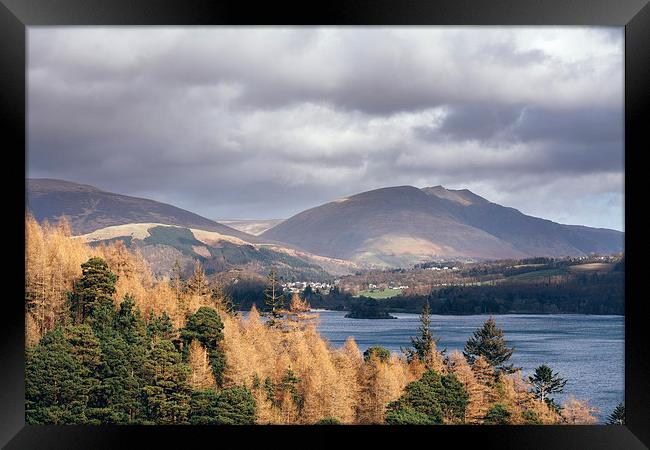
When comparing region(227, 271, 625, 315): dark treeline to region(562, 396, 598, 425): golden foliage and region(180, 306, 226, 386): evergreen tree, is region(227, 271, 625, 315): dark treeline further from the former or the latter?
region(180, 306, 226, 386): evergreen tree

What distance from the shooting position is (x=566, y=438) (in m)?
4.76

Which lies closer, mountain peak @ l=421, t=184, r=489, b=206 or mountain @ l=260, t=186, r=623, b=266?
mountain @ l=260, t=186, r=623, b=266

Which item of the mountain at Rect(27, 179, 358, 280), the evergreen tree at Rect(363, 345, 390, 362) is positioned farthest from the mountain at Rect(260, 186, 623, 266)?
the evergreen tree at Rect(363, 345, 390, 362)

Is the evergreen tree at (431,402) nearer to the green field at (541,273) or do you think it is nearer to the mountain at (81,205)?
the green field at (541,273)

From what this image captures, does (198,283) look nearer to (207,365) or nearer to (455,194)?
(207,365)

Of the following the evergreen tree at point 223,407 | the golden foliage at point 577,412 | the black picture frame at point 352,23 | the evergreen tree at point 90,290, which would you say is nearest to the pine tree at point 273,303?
the evergreen tree at point 223,407

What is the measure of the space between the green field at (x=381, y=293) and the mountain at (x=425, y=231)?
1216 mm

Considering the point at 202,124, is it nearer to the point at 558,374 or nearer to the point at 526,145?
the point at 526,145

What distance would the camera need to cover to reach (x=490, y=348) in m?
22.8

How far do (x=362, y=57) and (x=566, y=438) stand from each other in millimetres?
22152

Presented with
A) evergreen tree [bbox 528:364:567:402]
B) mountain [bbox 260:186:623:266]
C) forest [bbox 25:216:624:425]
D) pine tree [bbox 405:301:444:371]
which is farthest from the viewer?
mountain [bbox 260:186:623:266]

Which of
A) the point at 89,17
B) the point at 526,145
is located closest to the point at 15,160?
the point at 89,17

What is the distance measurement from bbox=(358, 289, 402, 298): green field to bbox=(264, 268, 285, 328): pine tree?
298 centimetres

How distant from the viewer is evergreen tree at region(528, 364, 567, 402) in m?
21.8
